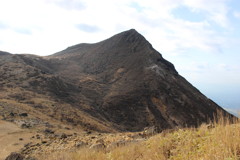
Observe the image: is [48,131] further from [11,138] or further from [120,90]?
[120,90]

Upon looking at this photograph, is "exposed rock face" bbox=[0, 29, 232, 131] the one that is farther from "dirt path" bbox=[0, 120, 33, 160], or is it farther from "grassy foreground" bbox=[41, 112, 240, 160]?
"grassy foreground" bbox=[41, 112, 240, 160]

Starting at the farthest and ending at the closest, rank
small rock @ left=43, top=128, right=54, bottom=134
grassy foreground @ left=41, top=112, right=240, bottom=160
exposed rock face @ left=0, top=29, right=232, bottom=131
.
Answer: exposed rock face @ left=0, top=29, right=232, bottom=131 < small rock @ left=43, top=128, right=54, bottom=134 < grassy foreground @ left=41, top=112, right=240, bottom=160

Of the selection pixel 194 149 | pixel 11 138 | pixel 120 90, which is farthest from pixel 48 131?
pixel 120 90

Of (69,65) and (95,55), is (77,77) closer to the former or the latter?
(69,65)

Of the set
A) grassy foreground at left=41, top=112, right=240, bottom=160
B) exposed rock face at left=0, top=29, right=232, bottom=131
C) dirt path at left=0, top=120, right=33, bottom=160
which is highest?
exposed rock face at left=0, top=29, right=232, bottom=131

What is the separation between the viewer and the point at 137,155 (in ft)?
16.0

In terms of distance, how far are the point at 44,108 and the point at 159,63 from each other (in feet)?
78.7

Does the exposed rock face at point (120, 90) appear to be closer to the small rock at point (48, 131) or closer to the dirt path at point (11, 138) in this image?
the small rock at point (48, 131)

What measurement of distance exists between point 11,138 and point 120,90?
22.6m

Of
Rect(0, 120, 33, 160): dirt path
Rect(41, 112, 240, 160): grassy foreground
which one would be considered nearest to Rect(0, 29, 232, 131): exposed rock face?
Rect(0, 120, 33, 160): dirt path

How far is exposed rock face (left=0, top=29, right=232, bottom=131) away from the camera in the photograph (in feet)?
89.9

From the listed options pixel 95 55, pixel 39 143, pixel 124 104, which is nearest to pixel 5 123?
pixel 39 143

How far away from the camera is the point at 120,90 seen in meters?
34.2

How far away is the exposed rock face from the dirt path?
6509 mm
